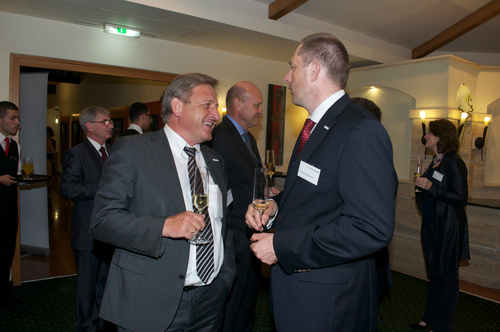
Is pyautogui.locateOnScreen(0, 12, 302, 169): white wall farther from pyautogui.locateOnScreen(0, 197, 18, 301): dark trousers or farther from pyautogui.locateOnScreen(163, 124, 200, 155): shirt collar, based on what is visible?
pyautogui.locateOnScreen(163, 124, 200, 155): shirt collar

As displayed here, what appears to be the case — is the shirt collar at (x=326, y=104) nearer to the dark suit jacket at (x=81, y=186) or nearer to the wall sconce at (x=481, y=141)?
the dark suit jacket at (x=81, y=186)

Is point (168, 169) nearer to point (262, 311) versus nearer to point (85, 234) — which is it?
point (85, 234)

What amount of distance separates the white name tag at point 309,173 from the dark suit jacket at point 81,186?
2205 mm

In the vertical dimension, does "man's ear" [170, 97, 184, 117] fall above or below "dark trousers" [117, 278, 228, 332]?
above

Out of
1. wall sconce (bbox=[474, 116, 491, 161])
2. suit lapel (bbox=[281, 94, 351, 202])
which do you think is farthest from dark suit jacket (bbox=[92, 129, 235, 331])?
wall sconce (bbox=[474, 116, 491, 161])

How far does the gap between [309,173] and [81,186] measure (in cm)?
236

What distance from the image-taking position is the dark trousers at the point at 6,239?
3.78 meters

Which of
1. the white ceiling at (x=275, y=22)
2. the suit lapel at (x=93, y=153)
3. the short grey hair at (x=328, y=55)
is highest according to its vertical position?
the white ceiling at (x=275, y=22)

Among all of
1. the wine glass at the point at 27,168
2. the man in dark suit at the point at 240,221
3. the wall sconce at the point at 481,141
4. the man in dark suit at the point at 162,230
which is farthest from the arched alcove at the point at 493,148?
the wine glass at the point at 27,168

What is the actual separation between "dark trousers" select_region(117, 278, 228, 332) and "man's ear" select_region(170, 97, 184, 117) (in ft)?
2.87

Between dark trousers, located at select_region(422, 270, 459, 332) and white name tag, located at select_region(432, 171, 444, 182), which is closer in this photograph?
dark trousers, located at select_region(422, 270, 459, 332)

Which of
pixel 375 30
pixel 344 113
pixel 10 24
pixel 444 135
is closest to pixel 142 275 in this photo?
pixel 344 113

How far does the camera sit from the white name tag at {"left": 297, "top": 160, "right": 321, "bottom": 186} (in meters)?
1.45

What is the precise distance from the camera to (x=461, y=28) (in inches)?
249
